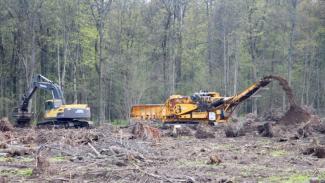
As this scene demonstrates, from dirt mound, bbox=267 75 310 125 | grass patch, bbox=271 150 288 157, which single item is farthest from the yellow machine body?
grass patch, bbox=271 150 288 157

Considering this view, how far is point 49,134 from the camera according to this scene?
65.7ft

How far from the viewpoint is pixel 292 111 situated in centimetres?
2373

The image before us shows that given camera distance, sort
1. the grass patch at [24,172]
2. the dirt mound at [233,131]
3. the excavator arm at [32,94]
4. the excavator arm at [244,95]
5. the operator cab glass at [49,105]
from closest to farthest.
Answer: the grass patch at [24,172] < the dirt mound at [233,131] < the excavator arm at [244,95] < the operator cab glass at [49,105] < the excavator arm at [32,94]

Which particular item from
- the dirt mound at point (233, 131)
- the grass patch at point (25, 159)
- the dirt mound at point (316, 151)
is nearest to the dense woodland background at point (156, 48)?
the dirt mound at point (233, 131)

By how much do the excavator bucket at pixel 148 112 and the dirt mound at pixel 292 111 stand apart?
681 centimetres

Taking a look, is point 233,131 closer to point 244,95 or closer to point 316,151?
point 244,95

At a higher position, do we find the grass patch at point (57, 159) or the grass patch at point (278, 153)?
the grass patch at point (57, 159)

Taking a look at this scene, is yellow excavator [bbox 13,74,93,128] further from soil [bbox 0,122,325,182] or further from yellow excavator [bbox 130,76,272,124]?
soil [bbox 0,122,325,182]

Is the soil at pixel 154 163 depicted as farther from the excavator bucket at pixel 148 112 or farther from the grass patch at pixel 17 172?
the excavator bucket at pixel 148 112

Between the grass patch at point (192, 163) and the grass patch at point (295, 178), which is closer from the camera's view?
the grass patch at point (295, 178)

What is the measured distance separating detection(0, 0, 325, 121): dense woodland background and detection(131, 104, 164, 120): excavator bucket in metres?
9.04

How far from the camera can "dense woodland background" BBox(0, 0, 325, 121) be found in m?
38.8

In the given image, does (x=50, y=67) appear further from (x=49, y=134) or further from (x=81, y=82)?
(x=49, y=134)

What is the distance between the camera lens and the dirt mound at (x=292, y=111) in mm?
23391
